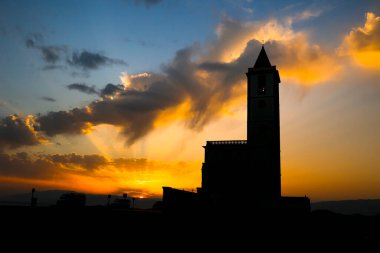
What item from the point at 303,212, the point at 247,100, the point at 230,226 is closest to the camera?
the point at 230,226

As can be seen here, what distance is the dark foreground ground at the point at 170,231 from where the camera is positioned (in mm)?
16977

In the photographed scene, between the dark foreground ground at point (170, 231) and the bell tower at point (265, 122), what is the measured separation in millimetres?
14885

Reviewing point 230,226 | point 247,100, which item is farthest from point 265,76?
point 230,226

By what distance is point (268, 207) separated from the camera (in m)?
42.8

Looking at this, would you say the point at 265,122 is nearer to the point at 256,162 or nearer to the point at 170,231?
the point at 256,162

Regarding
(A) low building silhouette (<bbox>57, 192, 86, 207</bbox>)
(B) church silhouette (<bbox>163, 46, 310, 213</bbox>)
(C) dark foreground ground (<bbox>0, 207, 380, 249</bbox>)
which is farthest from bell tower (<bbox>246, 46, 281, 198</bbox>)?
(A) low building silhouette (<bbox>57, 192, 86, 207</bbox>)

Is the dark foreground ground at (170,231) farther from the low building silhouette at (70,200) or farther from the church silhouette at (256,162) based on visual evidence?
the church silhouette at (256,162)

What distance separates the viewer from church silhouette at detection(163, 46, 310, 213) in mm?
44250

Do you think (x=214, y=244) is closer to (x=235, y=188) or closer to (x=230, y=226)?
(x=230, y=226)

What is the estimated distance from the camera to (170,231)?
833 inches

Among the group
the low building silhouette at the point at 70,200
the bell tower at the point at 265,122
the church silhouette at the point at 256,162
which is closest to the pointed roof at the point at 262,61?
the bell tower at the point at 265,122

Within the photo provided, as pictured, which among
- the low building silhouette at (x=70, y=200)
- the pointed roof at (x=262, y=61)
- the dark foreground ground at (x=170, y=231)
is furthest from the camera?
the pointed roof at (x=262, y=61)

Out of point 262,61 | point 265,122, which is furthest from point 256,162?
point 262,61

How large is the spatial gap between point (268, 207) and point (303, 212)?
4585 mm
